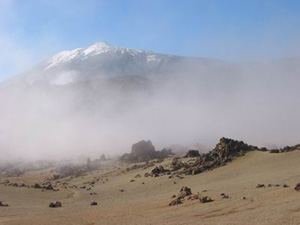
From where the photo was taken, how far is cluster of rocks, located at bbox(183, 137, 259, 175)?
44.5 metres

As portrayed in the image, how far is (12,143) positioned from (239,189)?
129121 millimetres

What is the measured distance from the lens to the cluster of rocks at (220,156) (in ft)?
146

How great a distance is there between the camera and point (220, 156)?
155 feet

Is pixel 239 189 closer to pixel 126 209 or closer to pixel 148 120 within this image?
pixel 126 209

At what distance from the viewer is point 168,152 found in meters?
85.4

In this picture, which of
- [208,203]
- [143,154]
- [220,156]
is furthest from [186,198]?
[143,154]

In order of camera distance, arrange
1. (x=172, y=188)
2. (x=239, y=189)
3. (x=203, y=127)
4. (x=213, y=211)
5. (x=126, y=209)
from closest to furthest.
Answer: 1. (x=213, y=211)
2. (x=126, y=209)
3. (x=239, y=189)
4. (x=172, y=188)
5. (x=203, y=127)

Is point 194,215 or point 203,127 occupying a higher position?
point 203,127

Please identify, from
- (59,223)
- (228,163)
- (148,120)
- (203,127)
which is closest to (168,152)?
(228,163)

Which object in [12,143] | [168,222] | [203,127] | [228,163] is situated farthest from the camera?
[203,127]

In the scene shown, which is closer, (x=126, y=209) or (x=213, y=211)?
(x=213, y=211)

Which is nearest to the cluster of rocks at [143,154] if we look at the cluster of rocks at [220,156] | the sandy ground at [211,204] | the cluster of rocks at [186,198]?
the cluster of rocks at [220,156]

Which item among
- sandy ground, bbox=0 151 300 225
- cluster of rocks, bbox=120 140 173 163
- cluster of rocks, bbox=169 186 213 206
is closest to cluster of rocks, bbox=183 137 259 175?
sandy ground, bbox=0 151 300 225

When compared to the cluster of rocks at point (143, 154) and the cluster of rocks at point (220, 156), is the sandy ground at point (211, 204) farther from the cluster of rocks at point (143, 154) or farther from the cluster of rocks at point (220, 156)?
the cluster of rocks at point (143, 154)
